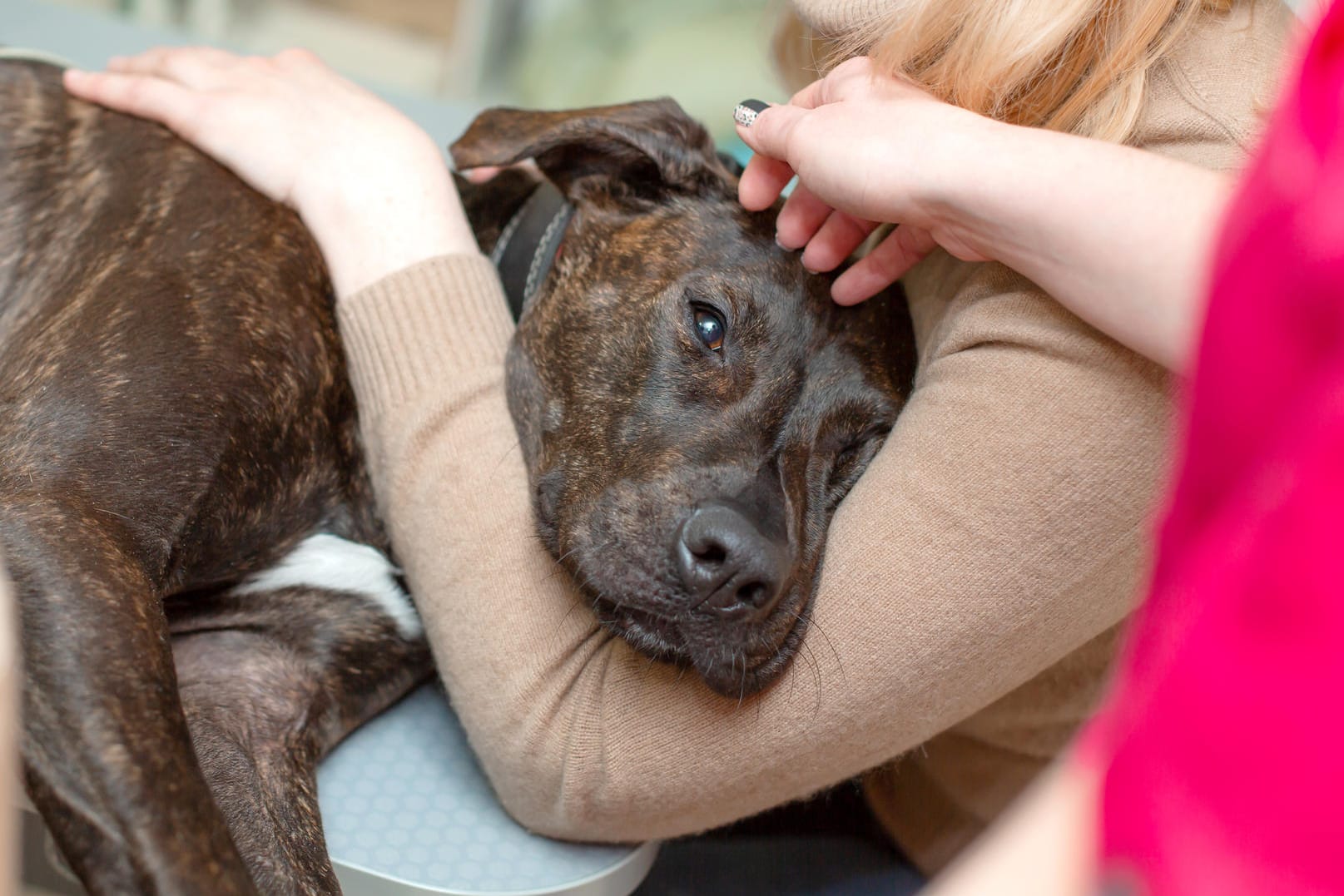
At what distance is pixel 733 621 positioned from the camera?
1.51 meters

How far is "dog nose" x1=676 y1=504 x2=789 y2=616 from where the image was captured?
148 centimetres

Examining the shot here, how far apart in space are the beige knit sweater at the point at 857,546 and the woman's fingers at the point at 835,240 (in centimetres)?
13

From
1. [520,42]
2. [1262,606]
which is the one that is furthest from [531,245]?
[520,42]

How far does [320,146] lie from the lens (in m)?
1.94

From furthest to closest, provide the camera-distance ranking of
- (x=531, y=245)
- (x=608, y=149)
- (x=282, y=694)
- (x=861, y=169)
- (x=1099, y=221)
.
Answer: (x=531, y=245) → (x=608, y=149) → (x=282, y=694) → (x=861, y=169) → (x=1099, y=221)

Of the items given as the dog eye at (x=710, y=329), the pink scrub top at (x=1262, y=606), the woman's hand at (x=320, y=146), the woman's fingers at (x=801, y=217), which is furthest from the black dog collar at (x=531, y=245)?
the pink scrub top at (x=1262, y=606)

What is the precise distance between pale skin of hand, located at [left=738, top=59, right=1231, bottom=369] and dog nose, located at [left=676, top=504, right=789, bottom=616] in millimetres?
457

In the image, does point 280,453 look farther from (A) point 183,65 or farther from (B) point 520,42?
(B) point 520,42

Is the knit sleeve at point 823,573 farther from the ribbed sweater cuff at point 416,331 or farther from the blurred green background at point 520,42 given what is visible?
the blurred green background at point 520,42

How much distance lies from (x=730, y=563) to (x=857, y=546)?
0.17m

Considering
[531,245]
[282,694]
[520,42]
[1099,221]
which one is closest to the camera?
[1099,221]

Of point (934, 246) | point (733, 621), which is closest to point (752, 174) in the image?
point (934, 246)

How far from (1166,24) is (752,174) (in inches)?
24.5

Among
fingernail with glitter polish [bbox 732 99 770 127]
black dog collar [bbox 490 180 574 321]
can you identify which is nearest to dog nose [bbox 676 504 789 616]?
fingernail with glitter polish [bbox 732 99 770 127]
